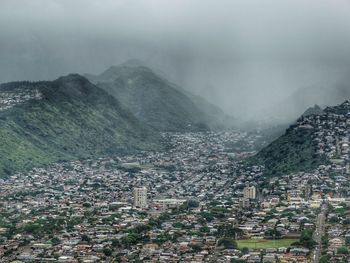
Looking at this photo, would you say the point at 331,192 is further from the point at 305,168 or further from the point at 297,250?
the point at 297,250

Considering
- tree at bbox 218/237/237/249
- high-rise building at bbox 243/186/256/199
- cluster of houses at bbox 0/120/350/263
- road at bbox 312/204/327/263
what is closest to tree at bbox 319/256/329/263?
road at bbox 312/204/327/263

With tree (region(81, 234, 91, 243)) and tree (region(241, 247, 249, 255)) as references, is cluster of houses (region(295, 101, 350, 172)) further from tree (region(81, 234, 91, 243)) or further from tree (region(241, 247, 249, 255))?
tree (region(81, 234, 91, 243))

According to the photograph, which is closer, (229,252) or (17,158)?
(229,252)

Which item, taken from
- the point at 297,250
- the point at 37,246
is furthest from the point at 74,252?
the point at 297,250

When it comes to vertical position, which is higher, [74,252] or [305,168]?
[305,168]

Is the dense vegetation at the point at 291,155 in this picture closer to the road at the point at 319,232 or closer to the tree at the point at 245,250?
the road at the point at 319,232

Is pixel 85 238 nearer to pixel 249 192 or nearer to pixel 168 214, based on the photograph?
pixel 168 214
